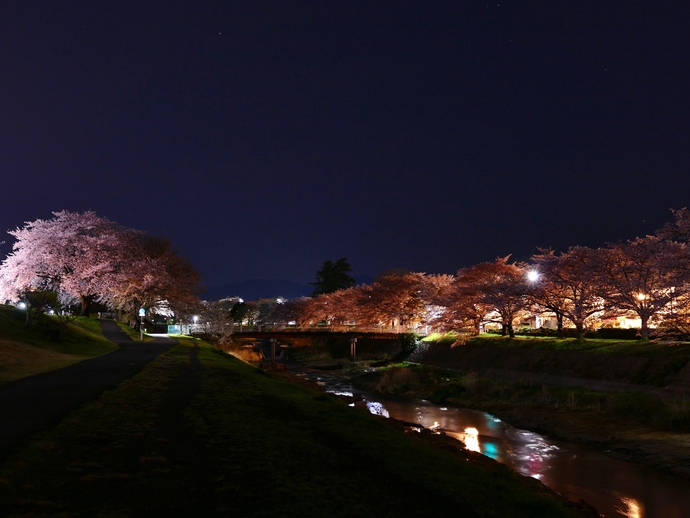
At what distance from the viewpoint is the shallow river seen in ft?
42.0

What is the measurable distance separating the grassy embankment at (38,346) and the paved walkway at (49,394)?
47.6 inches

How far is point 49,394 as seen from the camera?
48.5ft

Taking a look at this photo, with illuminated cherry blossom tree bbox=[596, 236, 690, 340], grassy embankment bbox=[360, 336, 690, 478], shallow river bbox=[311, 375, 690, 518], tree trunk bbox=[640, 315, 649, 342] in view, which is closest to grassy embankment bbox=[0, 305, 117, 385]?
shallow river bbox=[311, 375, 690, 518]

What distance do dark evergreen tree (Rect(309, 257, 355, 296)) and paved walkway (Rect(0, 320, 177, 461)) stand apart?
97503 millimetres

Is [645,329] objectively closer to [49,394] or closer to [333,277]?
[49,394]

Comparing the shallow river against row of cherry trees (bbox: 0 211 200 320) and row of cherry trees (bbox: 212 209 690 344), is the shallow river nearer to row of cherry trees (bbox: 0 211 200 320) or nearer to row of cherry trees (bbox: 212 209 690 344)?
row of cherry trees (bbox: 212 209 690 344)

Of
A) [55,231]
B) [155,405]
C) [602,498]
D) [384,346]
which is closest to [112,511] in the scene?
[155,405]

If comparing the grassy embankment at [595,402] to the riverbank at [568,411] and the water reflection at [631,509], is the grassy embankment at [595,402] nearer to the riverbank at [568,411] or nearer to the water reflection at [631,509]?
the riverbank at [568,411]

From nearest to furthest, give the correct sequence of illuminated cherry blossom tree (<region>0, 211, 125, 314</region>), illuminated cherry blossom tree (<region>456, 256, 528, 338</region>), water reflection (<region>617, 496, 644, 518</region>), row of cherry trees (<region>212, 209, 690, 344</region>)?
water reflection (<region>617, 496, 644, 518</region>) < row of cherry trees (<region>212, 209, 690, 344</region>) < illuminated cherry blossom tree (<region>456, 256, 528, 338</region>) < illuminated cherry blossom tree (<region>0, 211, 125, 314</region>)

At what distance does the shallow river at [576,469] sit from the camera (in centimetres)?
1280

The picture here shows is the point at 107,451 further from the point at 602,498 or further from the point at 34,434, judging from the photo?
the point at 602,498

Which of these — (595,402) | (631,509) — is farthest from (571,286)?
(631,509)

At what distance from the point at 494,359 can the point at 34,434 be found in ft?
126

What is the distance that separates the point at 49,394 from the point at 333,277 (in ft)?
357
